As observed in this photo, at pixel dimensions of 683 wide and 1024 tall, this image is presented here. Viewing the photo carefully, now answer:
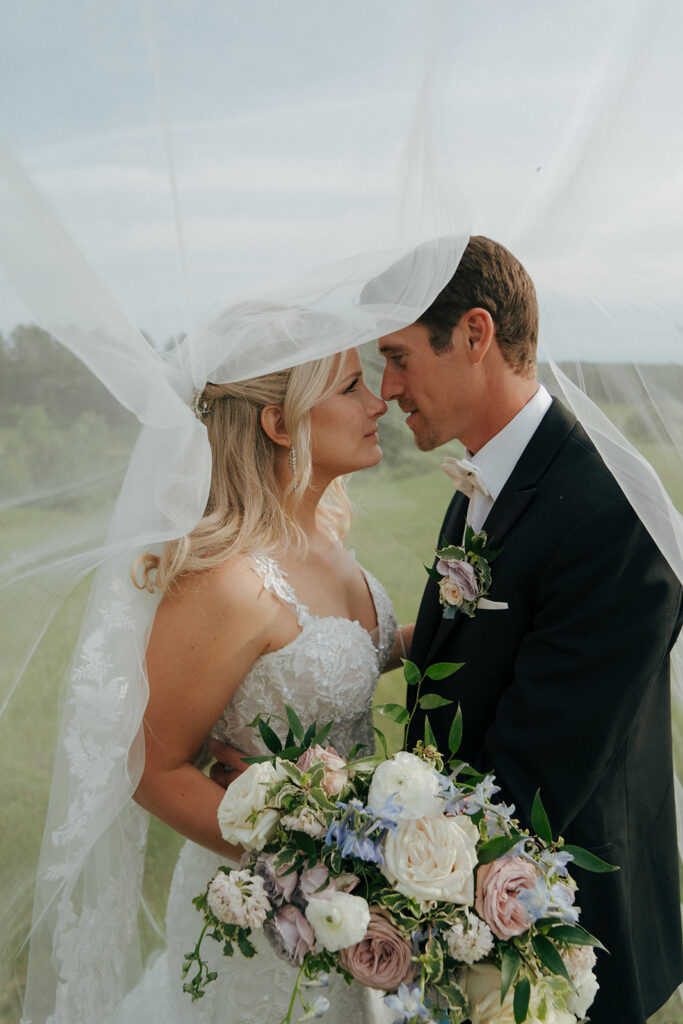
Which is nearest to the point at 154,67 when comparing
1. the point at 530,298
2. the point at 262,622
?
the point at 530,298

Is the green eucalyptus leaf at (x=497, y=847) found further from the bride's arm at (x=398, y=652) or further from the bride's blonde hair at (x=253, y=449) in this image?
the bride's arm at (x=398, y=652)

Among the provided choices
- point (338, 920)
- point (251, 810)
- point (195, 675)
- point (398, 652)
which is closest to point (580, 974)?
point (338, 920)

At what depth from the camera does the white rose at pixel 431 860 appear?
1709mm

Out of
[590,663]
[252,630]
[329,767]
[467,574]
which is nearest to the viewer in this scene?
[329,767]

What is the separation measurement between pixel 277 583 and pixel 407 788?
1246mm

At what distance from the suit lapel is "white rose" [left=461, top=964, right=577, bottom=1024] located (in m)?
1.11

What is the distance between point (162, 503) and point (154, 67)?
3.69ft

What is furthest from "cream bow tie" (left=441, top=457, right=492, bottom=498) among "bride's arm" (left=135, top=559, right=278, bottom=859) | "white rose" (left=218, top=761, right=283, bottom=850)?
"white rose" (left=218, top=761, right=283, bottom=850)

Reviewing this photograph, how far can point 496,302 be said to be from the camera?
9.39 feet

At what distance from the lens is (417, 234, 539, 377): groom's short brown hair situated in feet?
9.17

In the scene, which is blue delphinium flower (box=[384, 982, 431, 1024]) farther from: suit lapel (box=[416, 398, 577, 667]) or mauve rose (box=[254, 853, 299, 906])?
suit lapel (box=[416, 398, 577, 667])

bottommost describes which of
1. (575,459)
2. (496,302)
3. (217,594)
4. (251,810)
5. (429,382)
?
(251,810)

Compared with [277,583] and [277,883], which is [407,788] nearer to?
[277,883]

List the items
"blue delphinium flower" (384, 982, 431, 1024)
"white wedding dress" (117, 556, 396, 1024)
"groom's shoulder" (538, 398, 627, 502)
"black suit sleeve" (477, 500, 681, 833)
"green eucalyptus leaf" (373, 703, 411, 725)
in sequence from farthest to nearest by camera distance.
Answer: "white wedding dress" (117, 556, 396, 1024)
"groom's shoulder" (538, 398, 627, 502)
"black suit sleeve" (477, 500, 681, 833)
"green eucalyptus leaf" (373, 703, 411, 725)
"blue delphinium flower" (384, 982, 431, 1024)
